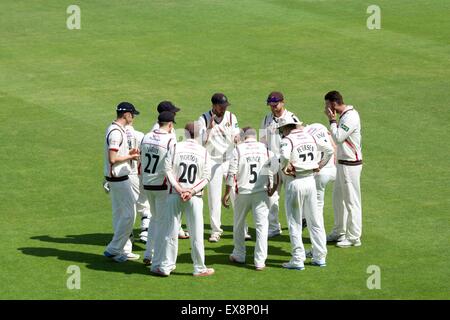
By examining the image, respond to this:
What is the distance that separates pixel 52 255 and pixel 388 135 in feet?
31.8

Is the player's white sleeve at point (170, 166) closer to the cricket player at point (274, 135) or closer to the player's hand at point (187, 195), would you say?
the player's hand at point (187, 195)

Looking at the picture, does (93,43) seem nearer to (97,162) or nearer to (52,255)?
(97,162)

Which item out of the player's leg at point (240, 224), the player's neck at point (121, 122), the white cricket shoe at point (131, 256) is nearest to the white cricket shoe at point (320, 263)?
the player's leg at point (240, 224)

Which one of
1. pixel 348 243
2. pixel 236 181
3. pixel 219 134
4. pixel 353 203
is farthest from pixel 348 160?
pixel 219 134

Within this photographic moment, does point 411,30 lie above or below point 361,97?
above

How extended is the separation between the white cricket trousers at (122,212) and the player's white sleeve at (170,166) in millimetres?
1170

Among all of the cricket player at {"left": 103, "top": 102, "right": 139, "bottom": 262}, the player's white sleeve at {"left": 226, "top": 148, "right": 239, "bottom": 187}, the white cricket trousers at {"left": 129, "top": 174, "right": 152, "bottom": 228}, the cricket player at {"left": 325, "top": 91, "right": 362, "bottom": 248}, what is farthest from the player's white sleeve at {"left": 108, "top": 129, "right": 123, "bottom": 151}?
the cricket player at {"left": 325, "top": 91, "right": 362, "bottom": 248}

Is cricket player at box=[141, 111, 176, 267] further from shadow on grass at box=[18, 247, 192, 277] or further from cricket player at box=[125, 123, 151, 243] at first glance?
cricket player at box=[125, 123, 151, 243]

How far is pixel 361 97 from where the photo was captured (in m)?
25.9

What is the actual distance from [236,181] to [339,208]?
7.56 ft

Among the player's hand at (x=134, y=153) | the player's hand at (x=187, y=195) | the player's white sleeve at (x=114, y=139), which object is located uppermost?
the player's white sleeve at (x=114, y=139)

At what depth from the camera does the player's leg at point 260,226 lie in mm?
15992
